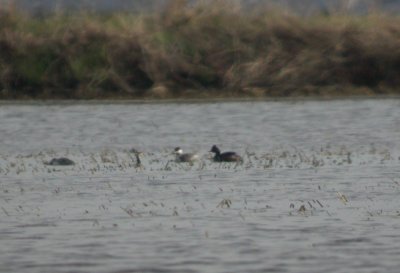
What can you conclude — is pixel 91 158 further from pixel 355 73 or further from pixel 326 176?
pixel 355 73

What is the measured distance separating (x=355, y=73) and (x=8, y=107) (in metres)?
6.69

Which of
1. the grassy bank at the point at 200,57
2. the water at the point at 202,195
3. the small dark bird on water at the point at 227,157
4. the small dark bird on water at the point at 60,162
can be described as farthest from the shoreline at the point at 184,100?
the small dark bird on water at the point at 60,162

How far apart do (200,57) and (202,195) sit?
1425 cm

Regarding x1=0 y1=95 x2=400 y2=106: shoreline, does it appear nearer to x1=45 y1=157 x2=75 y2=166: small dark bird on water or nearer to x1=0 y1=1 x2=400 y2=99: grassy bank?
x1=0 y1=1 x2=400 y2=99: grassy bank

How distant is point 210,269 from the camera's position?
374 inches

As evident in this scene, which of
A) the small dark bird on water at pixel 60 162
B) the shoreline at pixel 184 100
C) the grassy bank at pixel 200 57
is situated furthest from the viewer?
the grassy bank at pixel 200 57

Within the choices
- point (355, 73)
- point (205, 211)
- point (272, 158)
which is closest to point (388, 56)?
point (355, 73)

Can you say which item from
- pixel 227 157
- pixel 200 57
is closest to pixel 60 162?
pixel 227 157

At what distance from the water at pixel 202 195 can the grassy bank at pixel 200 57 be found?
379 cm

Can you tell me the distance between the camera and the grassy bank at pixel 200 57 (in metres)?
27.2

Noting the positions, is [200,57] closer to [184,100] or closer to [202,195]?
[184,100]

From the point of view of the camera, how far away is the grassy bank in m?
27.2

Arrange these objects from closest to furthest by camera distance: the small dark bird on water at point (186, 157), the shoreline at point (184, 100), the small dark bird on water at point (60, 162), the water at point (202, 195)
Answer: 1. the water at point (202, 195)
2. the small dark bird on water at point (60, 162)
3. the small dark bird on water at point (186, 157)
4. the shoreline at point (184, 100)

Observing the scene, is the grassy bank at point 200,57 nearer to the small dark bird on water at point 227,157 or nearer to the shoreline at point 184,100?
the shoreline at point 184,100
